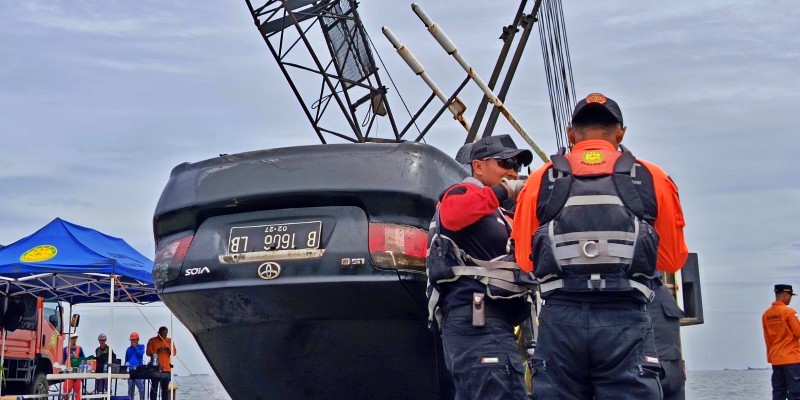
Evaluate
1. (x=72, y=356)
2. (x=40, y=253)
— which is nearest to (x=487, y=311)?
(x=40, y=253)

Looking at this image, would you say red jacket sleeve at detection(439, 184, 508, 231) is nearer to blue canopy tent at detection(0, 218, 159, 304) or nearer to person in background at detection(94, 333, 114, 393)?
blue canopy tent at detection(0, 218, 159, 304)

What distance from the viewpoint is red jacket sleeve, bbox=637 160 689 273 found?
3486mm

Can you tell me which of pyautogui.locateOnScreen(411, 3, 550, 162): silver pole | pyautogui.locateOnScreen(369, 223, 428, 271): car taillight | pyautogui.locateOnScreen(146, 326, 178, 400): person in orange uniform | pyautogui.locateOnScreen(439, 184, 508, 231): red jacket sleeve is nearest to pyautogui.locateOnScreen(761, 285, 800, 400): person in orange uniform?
pyautogui.locateOnScreen(411, 3, 550, 162): silver pole

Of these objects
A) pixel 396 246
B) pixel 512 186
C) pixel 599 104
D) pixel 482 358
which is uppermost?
pixel 599 104

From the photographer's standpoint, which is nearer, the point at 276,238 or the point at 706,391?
the point at 276,238

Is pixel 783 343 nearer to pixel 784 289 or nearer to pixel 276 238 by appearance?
pixel 784 289

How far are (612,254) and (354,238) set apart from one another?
3.91ft

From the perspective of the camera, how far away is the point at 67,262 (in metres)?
14.2

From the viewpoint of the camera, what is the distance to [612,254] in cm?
331

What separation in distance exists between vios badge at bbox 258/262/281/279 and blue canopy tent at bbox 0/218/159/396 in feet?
33.3

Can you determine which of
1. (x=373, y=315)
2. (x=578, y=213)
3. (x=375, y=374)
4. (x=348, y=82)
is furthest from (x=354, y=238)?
(x=348, y=82)

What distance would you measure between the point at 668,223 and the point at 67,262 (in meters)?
12.2

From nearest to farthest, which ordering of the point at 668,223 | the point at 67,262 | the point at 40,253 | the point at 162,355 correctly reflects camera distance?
the point at 668,223
the point at 67,262
the point at 40,253
the point at 162,355

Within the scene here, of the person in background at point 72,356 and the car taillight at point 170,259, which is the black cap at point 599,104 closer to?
the car taillight at point 170,259
